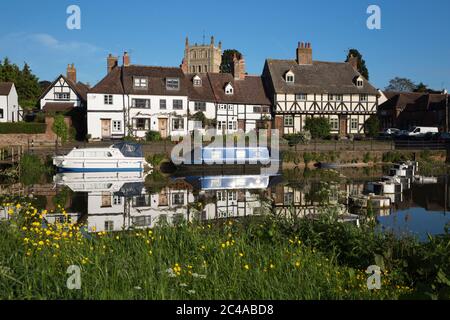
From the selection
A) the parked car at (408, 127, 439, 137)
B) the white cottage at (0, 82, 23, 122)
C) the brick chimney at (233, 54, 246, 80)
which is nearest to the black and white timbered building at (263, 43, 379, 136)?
the brick chimney at (233, 54, 246, 80)

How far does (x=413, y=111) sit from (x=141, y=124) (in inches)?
1369

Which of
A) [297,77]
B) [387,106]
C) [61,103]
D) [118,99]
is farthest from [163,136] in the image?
[387,106]

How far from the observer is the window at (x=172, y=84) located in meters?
43.4

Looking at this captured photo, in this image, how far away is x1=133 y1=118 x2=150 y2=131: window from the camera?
139 feet

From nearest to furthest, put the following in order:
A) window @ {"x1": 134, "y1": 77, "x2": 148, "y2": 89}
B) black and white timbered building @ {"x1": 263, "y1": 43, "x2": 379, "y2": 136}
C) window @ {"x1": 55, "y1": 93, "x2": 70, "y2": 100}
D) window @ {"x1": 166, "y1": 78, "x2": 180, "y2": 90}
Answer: window @ {"x1": 134, "y1": 77, "x2": 148, "y2": 89}
window @ {"x1": 166, "y1": 78, "x2": 180, "y2": 90}
black and white timbered building @ {"x1": 263, "y1": 43, "x2": 379, "y2": 136}
window @ {"x1": 55, "y1": 93, "x2": 70, "y2": 100}

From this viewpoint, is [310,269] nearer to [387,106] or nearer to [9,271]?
[9,271]

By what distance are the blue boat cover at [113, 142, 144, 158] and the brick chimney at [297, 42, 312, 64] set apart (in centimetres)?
2374

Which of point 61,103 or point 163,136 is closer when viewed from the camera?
point 163,136

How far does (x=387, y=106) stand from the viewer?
63438 mm

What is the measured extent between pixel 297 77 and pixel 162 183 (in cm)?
2593

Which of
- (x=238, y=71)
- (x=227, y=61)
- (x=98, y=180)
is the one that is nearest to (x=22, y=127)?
(x=98, y=180)

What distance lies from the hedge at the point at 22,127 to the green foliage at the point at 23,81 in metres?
13.6

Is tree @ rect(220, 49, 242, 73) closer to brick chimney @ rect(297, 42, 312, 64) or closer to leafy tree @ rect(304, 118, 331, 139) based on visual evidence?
brick chimney @ rect(297, 42, 312, 64)
